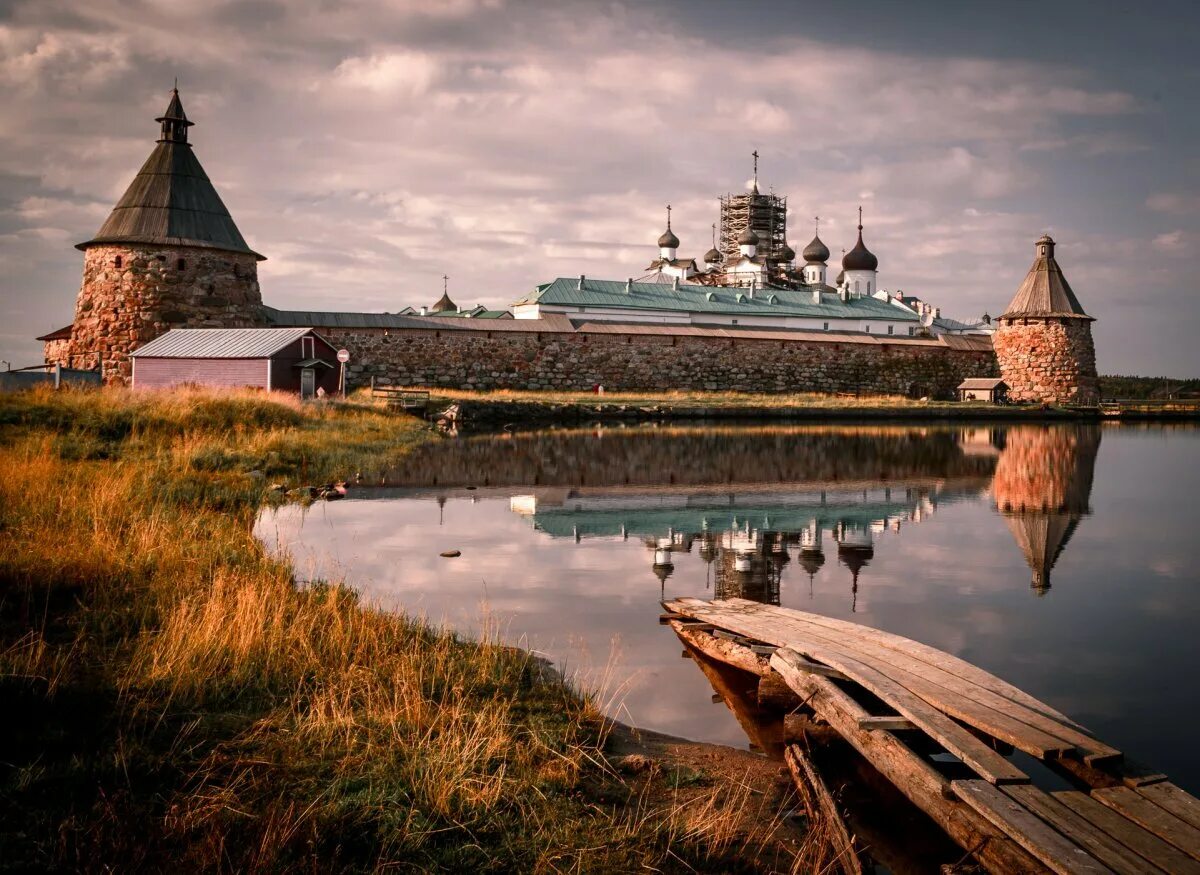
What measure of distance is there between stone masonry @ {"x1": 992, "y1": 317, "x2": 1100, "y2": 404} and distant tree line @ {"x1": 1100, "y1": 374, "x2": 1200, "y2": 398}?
1025 cm

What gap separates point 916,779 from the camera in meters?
3.47

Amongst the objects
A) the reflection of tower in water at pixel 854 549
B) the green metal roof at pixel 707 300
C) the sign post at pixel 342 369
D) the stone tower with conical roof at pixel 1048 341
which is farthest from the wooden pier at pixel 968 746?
the green metal roof at pixel 707 300

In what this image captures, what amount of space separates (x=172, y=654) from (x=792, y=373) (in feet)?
115

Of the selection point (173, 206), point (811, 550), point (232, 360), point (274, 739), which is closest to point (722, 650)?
point (274, 739)

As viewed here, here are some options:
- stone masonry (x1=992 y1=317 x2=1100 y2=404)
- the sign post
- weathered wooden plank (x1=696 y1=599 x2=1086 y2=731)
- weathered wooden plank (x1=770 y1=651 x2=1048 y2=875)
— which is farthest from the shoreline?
weathered wooden plank (x1=770 y1=651 x2=1048 y2=875)

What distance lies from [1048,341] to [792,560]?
112ft

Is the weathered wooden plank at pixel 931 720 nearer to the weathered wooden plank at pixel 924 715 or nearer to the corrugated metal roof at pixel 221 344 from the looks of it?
Answer: the weathered wooden plank at pixel 924 715

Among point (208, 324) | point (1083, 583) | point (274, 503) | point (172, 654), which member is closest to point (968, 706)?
point (172, 654)

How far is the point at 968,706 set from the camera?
4008 mm

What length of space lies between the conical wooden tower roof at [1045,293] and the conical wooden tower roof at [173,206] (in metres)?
30.1

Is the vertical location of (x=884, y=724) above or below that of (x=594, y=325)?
below

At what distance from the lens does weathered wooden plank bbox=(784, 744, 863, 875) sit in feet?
10.5

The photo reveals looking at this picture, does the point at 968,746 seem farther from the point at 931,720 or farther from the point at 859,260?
the point at 859,260

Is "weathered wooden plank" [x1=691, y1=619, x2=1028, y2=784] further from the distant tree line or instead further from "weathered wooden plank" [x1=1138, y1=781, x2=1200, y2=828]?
the distant tree line
